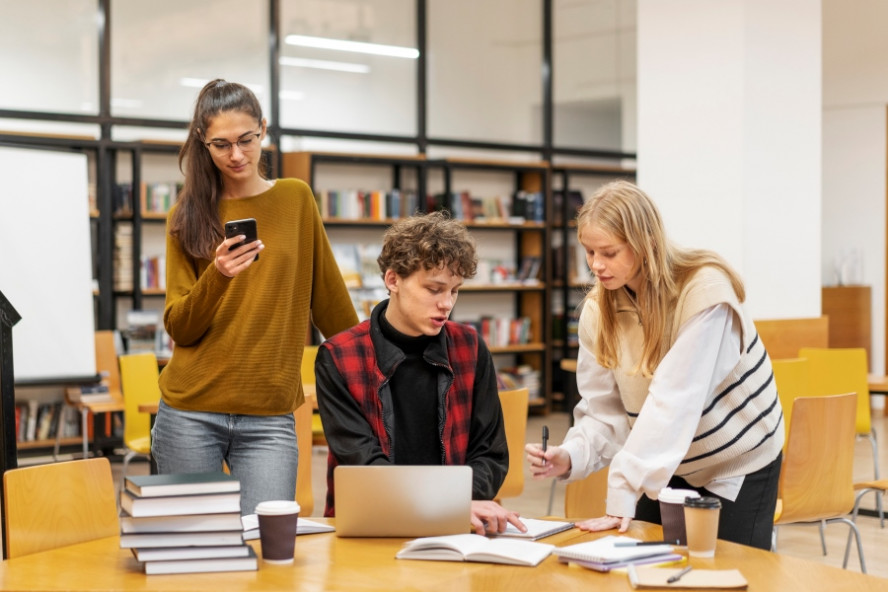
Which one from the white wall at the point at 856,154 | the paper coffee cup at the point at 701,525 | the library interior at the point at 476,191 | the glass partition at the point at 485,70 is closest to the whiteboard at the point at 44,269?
the library interior at the point at 476,191

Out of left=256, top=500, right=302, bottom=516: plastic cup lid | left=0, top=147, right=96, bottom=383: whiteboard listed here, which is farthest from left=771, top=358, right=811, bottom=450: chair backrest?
left=0, top=147, right=96, bottom=383: whiteboard

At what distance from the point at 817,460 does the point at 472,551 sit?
2.17m

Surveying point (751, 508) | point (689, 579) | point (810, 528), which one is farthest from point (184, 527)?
point (810, 528)

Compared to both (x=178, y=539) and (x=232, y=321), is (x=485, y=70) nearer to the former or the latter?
(x=232, y=321)

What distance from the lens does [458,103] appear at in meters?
10.1

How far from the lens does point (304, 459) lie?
398 cm

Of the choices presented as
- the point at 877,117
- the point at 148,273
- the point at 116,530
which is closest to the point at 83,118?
the point at 148,273

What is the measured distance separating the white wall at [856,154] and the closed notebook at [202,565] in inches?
Answer: 382

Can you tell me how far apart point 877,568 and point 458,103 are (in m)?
6.40

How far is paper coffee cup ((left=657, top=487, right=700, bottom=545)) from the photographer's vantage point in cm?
216

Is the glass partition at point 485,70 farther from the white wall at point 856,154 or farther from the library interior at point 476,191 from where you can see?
the white wall at point 856,154

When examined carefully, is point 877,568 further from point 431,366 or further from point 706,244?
point 431,366

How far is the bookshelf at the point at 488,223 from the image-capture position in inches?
364

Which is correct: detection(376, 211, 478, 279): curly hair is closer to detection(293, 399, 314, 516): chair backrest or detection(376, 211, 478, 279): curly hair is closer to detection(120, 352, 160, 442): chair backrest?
detection(293, 399, 314, 516): chair backrest
